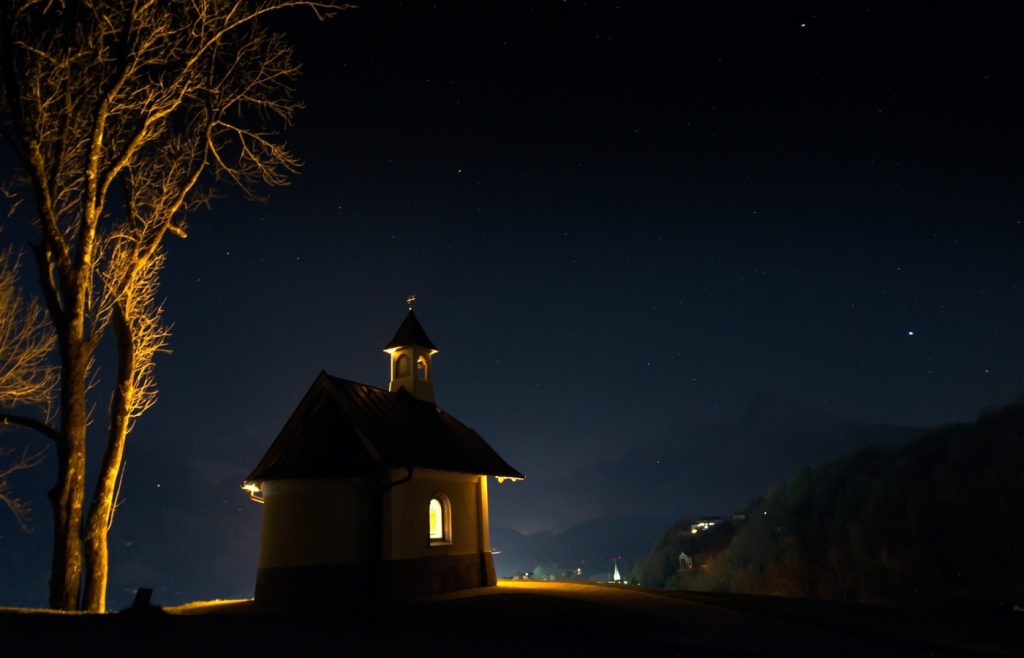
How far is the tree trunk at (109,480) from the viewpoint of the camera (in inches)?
539

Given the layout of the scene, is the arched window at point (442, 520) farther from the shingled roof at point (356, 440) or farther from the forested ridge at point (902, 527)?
the forested ridge at point (902, 527)

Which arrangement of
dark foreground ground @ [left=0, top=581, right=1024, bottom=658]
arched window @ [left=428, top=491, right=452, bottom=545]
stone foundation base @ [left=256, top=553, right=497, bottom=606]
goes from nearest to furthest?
dark foreground ground @ [left=0, top=581, right=1024, bottom=658], stone foundation base @ [left=256, top=553, right=497, bottom=606], arched window @ [left=428, top=491, right=452, bottom=545]

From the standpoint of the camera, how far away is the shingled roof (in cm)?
1828

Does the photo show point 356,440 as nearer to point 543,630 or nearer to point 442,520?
point 442,520

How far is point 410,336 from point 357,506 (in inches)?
339

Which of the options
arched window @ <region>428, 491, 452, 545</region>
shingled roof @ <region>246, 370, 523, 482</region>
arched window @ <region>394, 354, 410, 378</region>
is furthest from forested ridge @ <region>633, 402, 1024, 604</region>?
arched window @ <region>394, 354, 410, 378</region>

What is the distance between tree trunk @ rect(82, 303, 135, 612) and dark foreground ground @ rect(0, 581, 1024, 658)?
293 cm

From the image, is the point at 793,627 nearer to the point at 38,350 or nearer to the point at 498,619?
the point at 498,619

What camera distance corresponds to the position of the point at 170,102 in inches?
557

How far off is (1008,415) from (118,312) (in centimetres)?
6060

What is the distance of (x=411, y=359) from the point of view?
2538 cm

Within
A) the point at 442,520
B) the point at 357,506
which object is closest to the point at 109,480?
the point at 357,506

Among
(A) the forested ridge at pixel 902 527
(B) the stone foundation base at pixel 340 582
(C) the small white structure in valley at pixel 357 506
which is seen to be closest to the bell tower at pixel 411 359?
(C) the small white structure in valley at pixel 357 506

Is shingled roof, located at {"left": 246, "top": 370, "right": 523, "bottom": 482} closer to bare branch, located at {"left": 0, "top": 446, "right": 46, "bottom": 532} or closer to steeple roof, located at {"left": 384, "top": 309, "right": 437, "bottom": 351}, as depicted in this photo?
steeple roof, located at {"left": 384, "top": 309, "right": 437, "bottom": 351}
